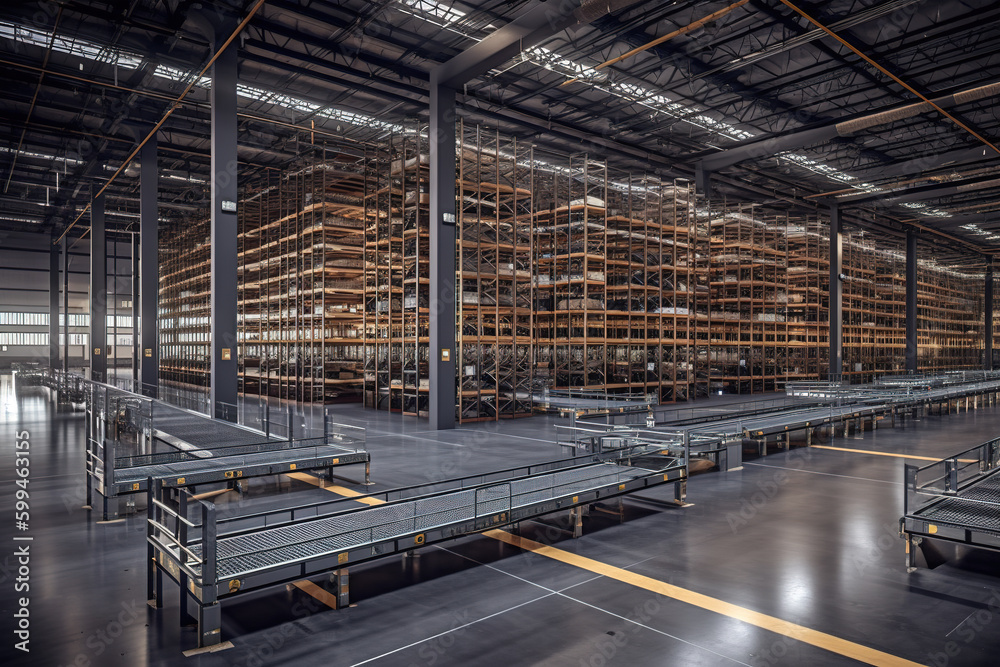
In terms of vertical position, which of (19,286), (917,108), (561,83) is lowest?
(19,286)

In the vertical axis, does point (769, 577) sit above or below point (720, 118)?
below

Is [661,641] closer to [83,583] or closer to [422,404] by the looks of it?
[83,583]

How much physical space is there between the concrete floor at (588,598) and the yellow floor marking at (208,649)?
0.32 feet

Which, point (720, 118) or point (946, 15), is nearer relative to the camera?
point (946, 15)

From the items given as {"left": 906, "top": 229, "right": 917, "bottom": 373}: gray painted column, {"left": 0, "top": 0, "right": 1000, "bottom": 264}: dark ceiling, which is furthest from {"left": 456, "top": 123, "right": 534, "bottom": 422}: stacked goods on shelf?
{"left": 906, "top": 229, "right": 917, "bottom": 373}: gray painted column

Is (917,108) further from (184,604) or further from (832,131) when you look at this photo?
(184,604)

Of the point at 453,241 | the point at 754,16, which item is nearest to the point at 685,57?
the point at 754,16

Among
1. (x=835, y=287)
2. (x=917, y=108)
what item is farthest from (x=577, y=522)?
(x=835, y=287)

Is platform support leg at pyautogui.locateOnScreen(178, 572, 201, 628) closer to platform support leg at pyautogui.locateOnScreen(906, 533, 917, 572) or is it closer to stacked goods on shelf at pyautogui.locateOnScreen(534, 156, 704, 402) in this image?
platform support leg at pyautogui.locateOnScreen(906, 533, 917, 572)

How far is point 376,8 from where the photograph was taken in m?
15.4

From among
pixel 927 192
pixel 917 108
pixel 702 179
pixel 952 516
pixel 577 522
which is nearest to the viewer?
pixel 952 516

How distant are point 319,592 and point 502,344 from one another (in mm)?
16314

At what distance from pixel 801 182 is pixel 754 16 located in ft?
61.5

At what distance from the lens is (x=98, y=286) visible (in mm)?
29672
